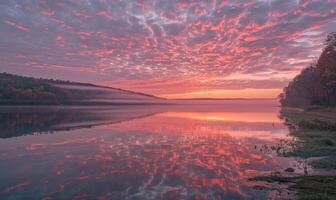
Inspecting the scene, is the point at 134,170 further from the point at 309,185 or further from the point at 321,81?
the point at 321,81

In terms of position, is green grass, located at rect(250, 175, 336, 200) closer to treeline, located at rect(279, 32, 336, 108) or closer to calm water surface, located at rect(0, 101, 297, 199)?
calm water surface, located at rect(0, 101, 297, 199)

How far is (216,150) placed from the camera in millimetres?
30812

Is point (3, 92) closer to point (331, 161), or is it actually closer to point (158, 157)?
point (158, 157)

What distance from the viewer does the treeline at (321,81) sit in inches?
2808

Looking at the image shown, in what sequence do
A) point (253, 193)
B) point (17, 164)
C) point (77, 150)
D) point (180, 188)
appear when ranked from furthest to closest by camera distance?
1. point (77, 150)
2. point (17, 164)
3. point (180, 188)
4. point (253, 193)

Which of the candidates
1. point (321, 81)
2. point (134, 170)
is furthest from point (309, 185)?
point (321, 81)

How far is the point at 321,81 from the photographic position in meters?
85.0

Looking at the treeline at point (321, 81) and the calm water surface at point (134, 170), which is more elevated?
the treeline at point (321, 81)

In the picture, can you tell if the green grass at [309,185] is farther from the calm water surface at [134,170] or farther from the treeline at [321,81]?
the treeline at [321,81]

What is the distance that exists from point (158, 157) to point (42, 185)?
11537 mm

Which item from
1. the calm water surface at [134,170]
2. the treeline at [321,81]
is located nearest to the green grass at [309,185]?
the calm water surface at [134,170]

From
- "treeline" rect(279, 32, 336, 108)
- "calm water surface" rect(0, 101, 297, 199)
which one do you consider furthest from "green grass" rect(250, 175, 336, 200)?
"treeline" rect(279, 32, 336, 108)

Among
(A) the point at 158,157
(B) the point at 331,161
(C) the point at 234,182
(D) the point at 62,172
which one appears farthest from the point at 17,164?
(B) the point at 331,161

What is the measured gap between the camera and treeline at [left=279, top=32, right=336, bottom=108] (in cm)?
7131
